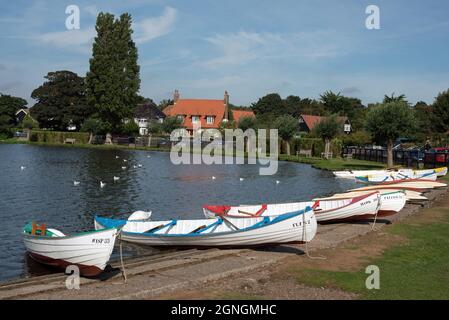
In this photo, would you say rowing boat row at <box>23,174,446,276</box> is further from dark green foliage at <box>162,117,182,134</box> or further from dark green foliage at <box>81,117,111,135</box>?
dark green foliage at <box>81,117,111,135</box>

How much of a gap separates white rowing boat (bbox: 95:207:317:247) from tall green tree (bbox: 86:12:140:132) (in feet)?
244

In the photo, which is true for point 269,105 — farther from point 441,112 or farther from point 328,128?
point 328,128

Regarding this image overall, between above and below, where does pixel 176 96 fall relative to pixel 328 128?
above

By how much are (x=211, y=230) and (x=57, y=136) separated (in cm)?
9211

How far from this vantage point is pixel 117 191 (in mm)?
36375

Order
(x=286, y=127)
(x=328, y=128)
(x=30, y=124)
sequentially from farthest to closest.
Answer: (x=30, y=124), (x=286, y=127), (x=328, y=128)

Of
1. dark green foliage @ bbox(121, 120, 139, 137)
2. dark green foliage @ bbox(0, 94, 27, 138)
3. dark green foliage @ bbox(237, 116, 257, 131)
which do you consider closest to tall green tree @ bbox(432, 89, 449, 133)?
dark green foliage @ bbox(237, 116, 257, 131)

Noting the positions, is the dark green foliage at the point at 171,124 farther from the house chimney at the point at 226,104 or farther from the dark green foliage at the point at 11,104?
the dark green foliage at the point at 11,104

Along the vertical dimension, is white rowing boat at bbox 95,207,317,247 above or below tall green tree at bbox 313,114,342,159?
below

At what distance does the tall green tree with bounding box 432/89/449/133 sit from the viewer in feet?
278

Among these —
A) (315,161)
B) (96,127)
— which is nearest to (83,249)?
(315,161)

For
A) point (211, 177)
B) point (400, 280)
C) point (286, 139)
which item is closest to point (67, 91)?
point (286, 139)
